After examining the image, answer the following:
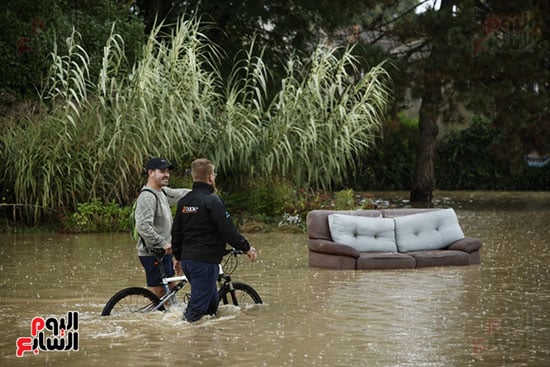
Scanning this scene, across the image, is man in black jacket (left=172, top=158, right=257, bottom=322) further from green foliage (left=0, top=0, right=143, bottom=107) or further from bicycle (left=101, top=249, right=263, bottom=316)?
green foliage (left=0, top=0, right=143, bottom=107)

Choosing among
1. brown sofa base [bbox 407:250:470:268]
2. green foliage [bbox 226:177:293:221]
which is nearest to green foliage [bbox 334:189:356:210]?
green foliage [bbox 226:177:293:221]

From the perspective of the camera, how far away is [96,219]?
1964 cm

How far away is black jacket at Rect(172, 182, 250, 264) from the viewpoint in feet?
31.9

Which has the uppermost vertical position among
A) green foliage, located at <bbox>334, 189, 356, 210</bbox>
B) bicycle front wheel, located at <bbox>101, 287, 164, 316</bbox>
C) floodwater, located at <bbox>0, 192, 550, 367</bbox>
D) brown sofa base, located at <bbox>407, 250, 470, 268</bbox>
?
green foliage, located at <bbox>334, 189, 356, 210</bbox>

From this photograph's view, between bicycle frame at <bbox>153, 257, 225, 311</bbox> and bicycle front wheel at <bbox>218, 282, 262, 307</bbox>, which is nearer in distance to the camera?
bicycle frame at <bbox>153, 257, 225, 311</bbox>

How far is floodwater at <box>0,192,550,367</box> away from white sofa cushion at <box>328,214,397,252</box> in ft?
2.07

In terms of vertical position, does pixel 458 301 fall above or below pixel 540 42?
below

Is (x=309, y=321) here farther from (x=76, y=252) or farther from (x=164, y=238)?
(x=76, y=252)

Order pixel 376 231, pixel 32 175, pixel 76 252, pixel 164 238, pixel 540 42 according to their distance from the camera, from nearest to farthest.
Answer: pixel 164 238, pixel 376 231, pixel 76 252, pixel 32 175, pixel 540 42

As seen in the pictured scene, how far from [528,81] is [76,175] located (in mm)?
12541

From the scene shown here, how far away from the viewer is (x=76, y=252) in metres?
16.6

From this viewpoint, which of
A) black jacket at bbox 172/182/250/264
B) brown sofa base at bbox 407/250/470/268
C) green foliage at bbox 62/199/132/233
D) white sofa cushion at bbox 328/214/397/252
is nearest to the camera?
black jacket at bbox 172/182/250/264

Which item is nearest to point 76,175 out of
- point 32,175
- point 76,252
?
point 32,175

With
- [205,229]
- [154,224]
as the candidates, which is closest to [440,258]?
[154,224]
